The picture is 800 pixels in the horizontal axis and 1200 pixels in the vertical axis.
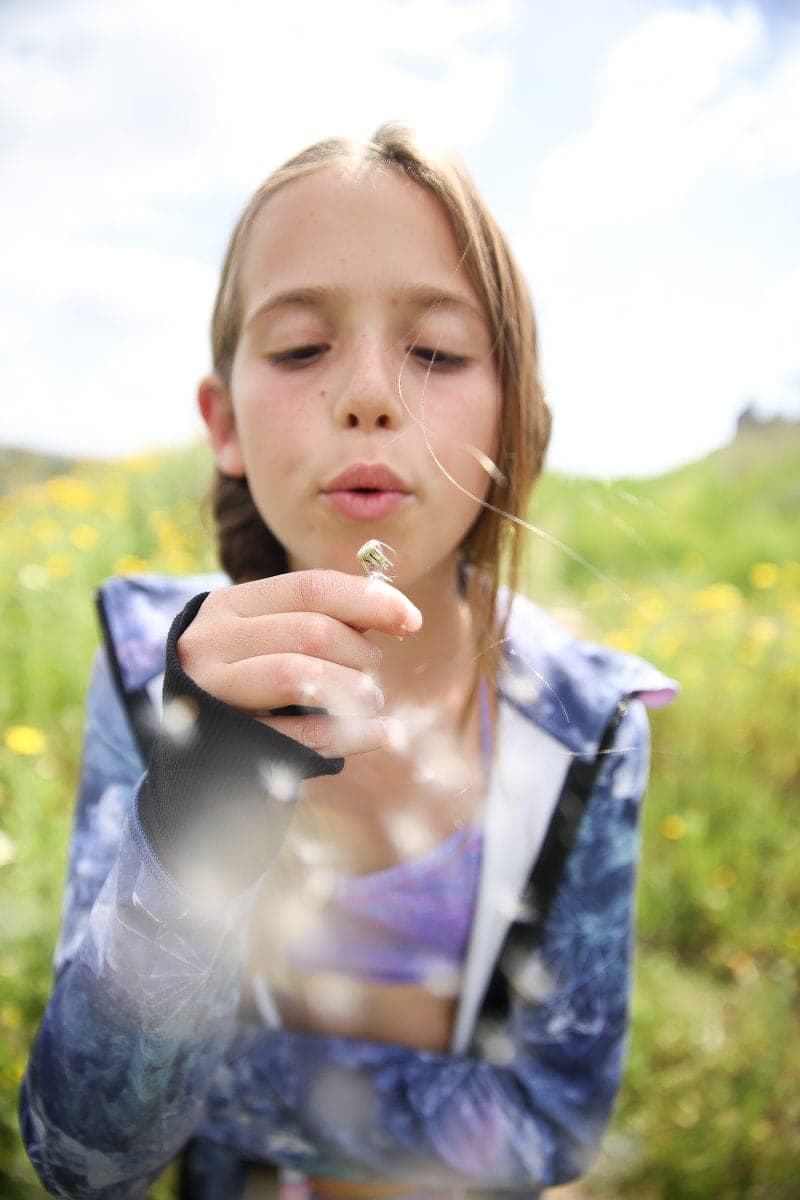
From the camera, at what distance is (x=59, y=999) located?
0.70 m

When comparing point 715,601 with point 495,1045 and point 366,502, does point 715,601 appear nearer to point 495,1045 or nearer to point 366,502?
point 495,1045

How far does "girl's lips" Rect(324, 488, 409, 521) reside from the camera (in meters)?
0.64

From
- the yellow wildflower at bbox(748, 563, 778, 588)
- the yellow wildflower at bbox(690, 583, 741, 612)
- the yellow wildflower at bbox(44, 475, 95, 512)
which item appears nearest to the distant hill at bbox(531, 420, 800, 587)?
the yellow wildflower at bbox(690, 583, 741, 612)

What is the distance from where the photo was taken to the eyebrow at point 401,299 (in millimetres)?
657

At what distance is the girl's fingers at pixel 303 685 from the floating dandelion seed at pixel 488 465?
26 centimetres

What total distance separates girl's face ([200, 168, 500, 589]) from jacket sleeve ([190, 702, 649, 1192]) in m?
Result: 0.44

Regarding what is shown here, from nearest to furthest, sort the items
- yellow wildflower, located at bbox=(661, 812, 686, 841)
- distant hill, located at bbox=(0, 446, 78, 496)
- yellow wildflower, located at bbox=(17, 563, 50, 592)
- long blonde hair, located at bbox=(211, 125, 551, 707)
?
long blonde hair, located at bbox=(211, 125, 551, 707)
yellow wildflower, located at bbox=(661, 812, 686, 841)
yellow wildflower, located at bbox=(17, 563, 50, 592)
distant hill, located at bbox=(0, 446, 78, 496)

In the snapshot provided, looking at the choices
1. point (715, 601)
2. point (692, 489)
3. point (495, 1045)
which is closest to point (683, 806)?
point (715, 601)

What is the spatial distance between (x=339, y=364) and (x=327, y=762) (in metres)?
0.32

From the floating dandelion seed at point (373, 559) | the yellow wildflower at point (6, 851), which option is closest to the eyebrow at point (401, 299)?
the floating dandelion seed at point (373, 559)

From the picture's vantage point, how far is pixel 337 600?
0.49 m

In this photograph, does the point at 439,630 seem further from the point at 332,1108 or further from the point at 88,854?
the point at 332,1108

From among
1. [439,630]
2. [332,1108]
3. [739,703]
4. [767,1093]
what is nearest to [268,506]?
[439,630]

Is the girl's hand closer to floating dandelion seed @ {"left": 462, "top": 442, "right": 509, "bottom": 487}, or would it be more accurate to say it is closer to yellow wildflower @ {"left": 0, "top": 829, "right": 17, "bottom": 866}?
floating dandelion seed @ {"left": 462, "top": 442, "right": 509, "bottom": 487}
